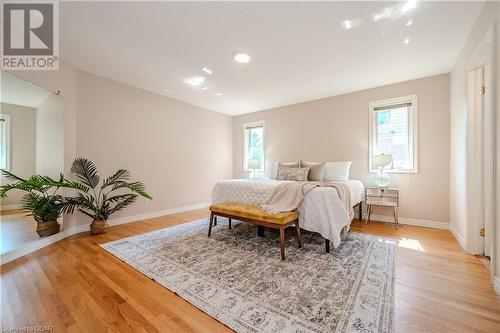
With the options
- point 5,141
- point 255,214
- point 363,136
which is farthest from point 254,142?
point 5,141

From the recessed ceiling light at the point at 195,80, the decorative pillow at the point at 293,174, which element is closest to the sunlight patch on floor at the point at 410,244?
the decorative pillow at the point at 293,174

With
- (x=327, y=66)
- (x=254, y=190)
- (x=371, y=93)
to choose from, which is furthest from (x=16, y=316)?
(x=371, y=93)

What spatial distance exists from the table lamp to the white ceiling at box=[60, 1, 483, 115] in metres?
1.37

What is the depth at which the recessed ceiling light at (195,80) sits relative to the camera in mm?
3496

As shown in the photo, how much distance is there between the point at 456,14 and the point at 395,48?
610 millimetres

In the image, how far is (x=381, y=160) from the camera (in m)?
3.52

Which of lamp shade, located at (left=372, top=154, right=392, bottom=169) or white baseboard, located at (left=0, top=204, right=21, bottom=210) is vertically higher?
lamp shade, located at (left=372, top=154, right=392, bottom=169)

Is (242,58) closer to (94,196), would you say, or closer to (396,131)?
(396,131)

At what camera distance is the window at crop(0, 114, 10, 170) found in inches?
134

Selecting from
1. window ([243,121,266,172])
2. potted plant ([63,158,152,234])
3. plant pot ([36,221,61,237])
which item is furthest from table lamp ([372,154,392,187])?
plant pot ([36,221,61,237])

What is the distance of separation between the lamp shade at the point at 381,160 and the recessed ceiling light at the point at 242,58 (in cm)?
274

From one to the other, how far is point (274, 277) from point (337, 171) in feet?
8.62

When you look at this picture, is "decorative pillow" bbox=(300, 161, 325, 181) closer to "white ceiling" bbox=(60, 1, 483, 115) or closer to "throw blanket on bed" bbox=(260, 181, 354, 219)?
"throw blanket on bed" bbox=(260, 181, 354, 219)

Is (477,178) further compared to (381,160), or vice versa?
(381,160)
